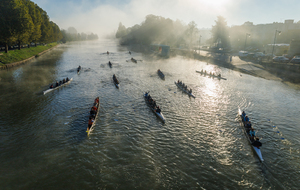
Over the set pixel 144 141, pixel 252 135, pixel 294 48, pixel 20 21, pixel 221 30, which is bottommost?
pixel 144 141

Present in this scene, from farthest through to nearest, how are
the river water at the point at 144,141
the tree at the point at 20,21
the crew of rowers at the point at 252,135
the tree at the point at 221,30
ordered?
the tree at the point at 221,30 < the tree at the point at 20,21 < the crew of rowers at the point at 252,135 < the river water at the point at 144,141

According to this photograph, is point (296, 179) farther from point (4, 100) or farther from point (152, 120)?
point (4, 100)

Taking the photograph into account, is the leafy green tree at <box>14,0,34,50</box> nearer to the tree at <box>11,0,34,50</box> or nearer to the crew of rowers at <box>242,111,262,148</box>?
the tree at <box>11,0,34,50</box>

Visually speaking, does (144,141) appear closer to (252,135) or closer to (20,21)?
(252,135)

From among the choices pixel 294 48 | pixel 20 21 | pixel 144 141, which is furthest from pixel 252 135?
pixel 20 21

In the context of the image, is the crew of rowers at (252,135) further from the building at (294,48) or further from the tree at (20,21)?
the tree at (20,21)

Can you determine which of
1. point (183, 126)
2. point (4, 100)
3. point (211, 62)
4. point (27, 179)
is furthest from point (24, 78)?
point (211, 62)

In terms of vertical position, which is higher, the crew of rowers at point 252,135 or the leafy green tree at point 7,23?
the leafy green tree at point 7,23

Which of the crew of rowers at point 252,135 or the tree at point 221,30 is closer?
the crew of rowers at point 252,135

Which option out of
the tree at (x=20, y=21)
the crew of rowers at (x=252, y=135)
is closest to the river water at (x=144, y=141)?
the crew of rowers at (x=252, y=135)
